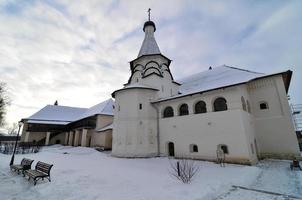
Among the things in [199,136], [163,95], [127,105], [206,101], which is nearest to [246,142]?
[199,136]

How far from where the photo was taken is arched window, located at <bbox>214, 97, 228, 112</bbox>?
1450 centimetres

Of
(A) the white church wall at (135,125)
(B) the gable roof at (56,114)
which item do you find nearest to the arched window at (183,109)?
(A) the white church wall at (135,125)

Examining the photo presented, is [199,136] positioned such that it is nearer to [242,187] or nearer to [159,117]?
[159,117]

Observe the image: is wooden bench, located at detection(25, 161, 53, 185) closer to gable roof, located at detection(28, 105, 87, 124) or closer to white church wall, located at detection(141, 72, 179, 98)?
white church wall, located at detection(141, 72, 179, 98)

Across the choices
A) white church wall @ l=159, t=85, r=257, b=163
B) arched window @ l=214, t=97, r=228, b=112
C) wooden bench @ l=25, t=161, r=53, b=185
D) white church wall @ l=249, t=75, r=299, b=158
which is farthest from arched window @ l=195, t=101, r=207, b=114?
wooden bench @ l=25, t=161, r=53, b=185

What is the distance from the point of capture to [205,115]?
14.5 metres

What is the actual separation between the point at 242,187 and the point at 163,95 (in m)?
14.2

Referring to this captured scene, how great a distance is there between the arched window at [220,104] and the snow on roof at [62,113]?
2017cm

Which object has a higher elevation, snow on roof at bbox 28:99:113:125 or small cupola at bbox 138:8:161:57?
small cupola at bbox 138:8:161:57

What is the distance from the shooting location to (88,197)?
215 inches

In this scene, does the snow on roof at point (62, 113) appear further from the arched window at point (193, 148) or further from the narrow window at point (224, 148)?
the narrow window at point (224, 148)

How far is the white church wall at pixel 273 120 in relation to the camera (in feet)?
45.9

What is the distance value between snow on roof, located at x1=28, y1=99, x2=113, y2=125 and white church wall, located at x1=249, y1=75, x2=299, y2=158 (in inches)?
904

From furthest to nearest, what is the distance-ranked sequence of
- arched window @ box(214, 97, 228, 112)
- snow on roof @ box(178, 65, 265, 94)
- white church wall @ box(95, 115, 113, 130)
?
white church wall @ box(95, 115, 113, 130) < snow on roof @ box(178, 65, 265, 94) < arched window @ box(214, 97, 228, 112)
